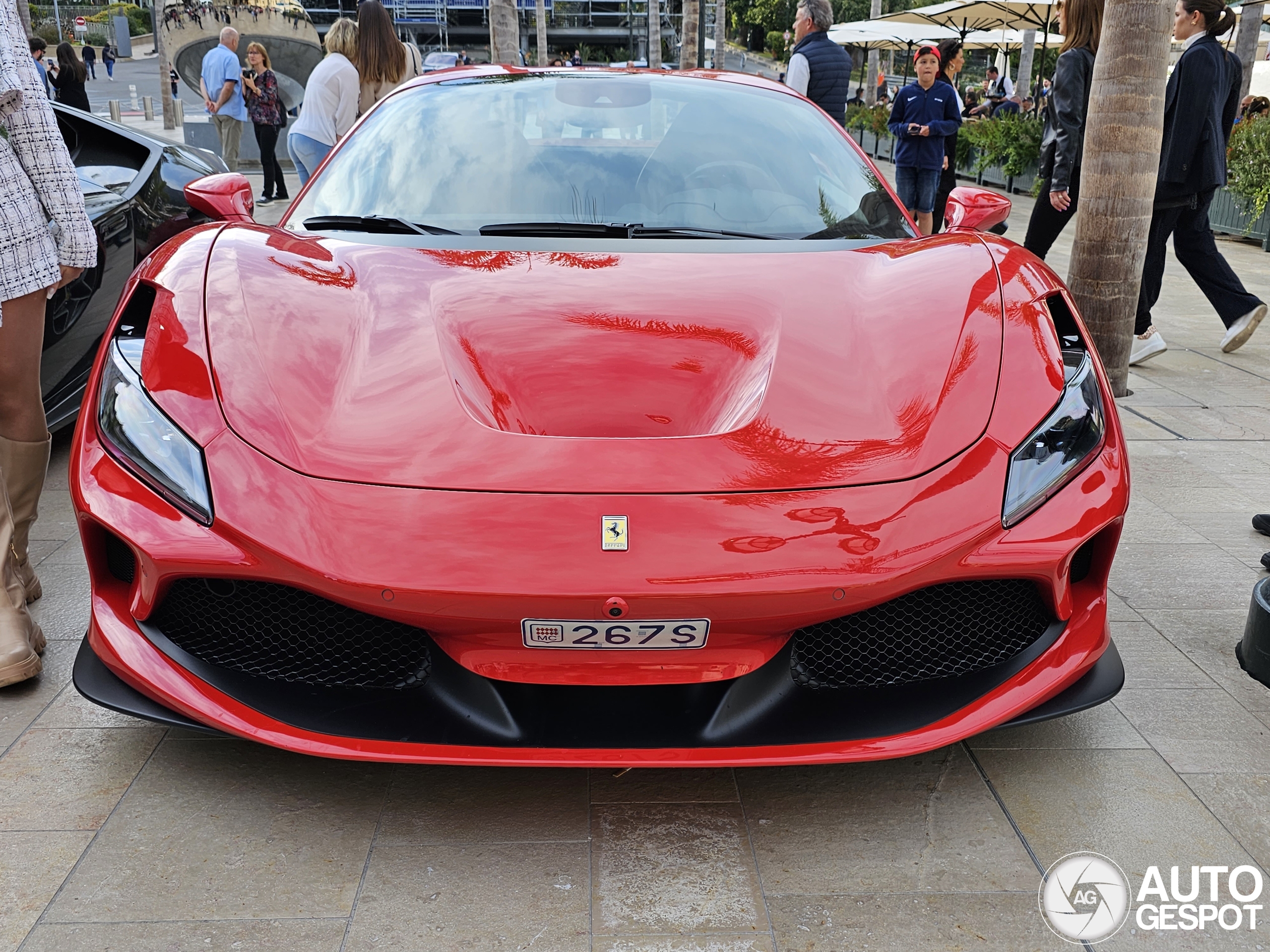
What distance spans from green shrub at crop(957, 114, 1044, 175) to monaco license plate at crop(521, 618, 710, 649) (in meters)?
13.2

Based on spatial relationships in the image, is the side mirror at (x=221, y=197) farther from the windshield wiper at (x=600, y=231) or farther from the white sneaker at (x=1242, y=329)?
the white sneaker at (x=1242, y=329)

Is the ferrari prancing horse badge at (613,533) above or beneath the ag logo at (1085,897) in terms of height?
above

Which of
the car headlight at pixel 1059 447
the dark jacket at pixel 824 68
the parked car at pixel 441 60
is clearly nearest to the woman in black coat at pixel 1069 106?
the dark jacket at pixel 824 68

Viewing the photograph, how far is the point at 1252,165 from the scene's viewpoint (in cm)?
958

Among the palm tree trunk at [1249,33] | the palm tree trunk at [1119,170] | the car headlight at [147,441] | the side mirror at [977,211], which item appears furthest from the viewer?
the palm tree trunk at [1249,33]

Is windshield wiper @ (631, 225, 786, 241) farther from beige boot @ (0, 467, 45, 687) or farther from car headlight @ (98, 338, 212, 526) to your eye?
beige boot @ (0, 467, 45, 687)

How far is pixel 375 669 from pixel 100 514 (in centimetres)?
53

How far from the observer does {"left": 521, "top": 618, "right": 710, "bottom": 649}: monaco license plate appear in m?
1.75

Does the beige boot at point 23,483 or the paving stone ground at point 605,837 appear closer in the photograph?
the paving stone ground at point 605,837

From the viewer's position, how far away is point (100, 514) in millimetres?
1903

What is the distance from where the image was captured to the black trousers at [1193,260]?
564 centimetres

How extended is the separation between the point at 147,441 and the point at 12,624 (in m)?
0.85

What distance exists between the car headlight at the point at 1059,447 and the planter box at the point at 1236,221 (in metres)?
9.21

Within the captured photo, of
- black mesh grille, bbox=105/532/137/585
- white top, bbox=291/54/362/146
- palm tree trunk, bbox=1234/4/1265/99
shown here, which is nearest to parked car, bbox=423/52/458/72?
palm tree trunk, bbox=1234/4/1265/99
